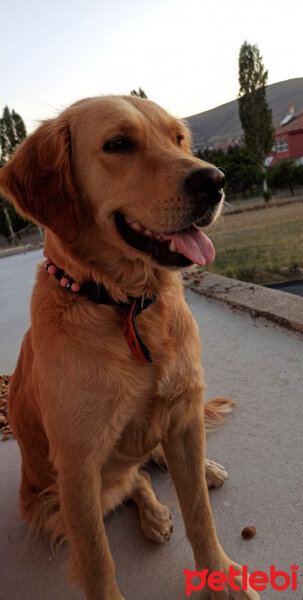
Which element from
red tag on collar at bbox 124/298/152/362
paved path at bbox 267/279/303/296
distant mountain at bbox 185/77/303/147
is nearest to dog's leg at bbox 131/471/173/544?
red tag on collar at bbox 124/298/152/362

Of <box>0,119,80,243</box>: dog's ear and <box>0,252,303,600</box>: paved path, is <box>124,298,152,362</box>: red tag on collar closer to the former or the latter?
<box>0,119,80,243</box>: dog's ear

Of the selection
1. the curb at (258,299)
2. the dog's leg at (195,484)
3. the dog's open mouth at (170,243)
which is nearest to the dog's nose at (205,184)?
the dog's open mouth at (170,243)

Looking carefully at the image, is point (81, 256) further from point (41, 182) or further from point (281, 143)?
point (281, 143)

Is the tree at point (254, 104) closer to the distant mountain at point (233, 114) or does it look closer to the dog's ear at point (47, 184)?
the dog's ear at point (47, 184)

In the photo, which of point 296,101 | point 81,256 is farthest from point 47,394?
point 296,101

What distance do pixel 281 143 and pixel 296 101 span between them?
97.0 m

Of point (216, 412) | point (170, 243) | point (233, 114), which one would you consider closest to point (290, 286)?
point (216, 412)

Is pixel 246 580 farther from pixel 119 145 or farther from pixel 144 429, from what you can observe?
pixel 119 145

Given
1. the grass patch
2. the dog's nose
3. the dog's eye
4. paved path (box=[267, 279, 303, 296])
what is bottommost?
the grass patch

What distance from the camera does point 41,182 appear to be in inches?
60.4

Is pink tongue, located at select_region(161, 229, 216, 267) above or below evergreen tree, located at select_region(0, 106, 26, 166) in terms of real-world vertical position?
above

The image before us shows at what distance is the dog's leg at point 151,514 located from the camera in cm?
172

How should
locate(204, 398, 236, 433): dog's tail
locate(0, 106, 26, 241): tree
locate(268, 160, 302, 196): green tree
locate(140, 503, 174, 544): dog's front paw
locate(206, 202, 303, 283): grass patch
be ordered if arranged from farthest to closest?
locate(0, 106, 26, 241): tree → locate(268, 160, 302, 196): green tree → locate(206, 202, 303, 283): grass patch → locate(204, 398, 236, 433): dog's tail → locate(140, 503, 174, 544): dog's front paw

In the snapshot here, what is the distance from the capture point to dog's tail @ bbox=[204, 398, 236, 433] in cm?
234
